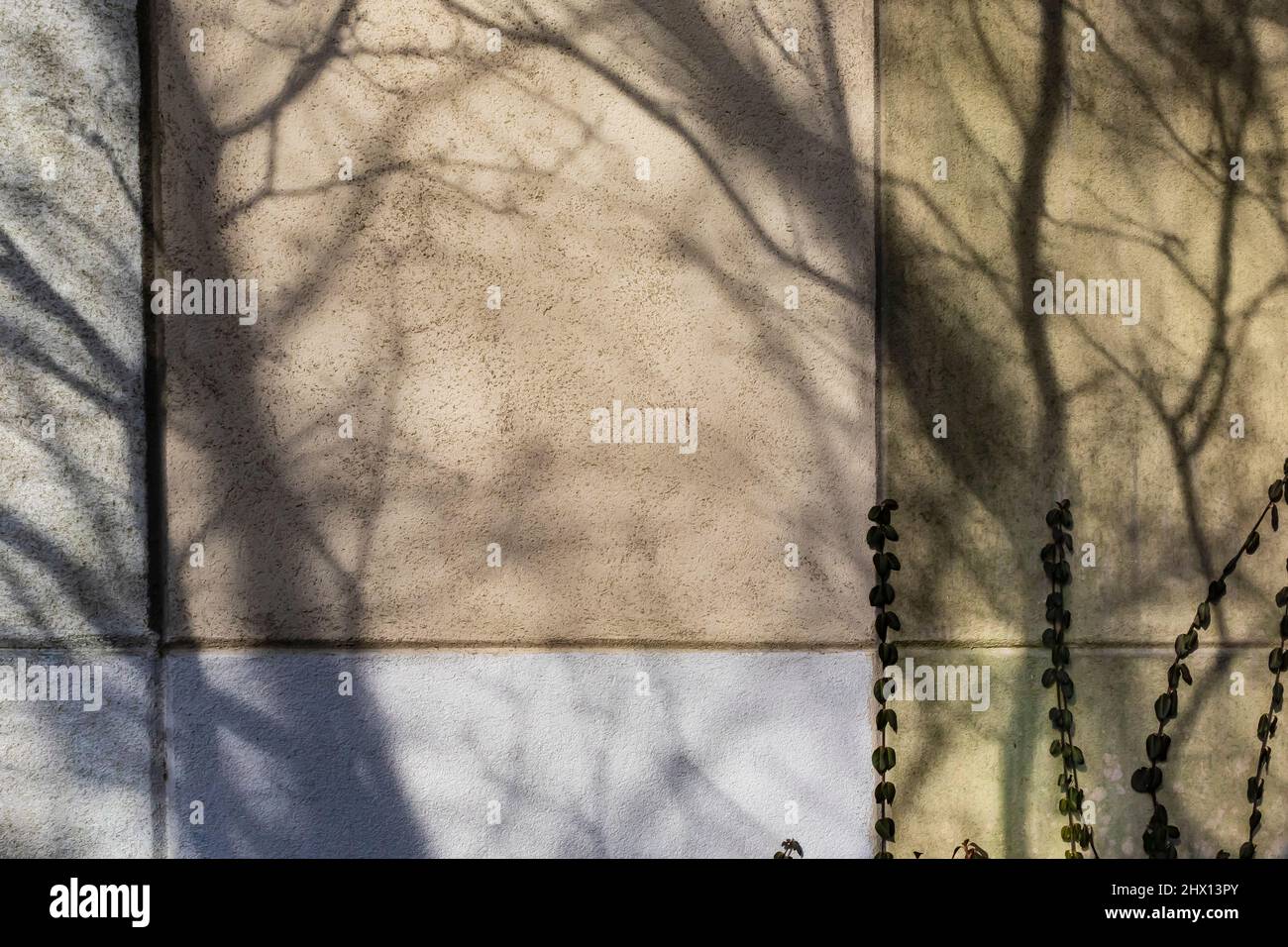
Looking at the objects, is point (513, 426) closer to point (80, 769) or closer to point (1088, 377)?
point (80, 769)

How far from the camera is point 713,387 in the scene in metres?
3.09

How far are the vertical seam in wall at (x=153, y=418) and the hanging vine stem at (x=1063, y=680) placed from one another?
9.14 feet

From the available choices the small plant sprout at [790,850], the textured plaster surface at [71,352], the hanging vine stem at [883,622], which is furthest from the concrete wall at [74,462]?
the hanging vine stem at [883,622]

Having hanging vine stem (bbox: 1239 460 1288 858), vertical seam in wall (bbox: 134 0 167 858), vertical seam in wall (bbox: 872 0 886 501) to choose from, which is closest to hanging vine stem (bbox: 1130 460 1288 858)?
hanging vine stem (bbox: 1239 460 1288 858)

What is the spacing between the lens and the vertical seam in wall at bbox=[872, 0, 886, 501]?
3068 mm

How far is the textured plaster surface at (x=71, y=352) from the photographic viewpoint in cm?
304

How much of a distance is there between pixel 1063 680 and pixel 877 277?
4.47 feet

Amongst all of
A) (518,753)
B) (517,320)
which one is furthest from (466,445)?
(518,753)

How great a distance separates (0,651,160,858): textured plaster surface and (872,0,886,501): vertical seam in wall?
8.04ft

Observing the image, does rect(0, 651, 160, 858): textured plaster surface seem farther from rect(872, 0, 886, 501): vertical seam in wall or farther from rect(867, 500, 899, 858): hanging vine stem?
rect(872, 0, 886, 501): vertical seam in wall

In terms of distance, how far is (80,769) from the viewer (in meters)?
3.06

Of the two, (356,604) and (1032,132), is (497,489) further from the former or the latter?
(1032,132)

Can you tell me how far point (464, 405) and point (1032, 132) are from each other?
2042 mm
